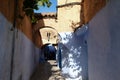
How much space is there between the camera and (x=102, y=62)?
16.5 feet

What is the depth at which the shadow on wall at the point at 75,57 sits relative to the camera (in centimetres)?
1029

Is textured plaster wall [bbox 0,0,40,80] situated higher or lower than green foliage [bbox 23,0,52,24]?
lower

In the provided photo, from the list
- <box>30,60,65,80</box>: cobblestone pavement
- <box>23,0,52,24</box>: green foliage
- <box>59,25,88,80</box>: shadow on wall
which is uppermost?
<box>23,0,52,24</box>: green foliage

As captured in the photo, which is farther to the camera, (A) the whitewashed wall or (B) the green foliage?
(B) the green foliage

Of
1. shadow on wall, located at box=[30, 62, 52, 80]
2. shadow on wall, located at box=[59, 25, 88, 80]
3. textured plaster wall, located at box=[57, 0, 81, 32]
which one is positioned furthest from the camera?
shadow on wall, located at box=[30, 62, 52, 80]

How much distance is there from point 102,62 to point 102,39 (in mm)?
656

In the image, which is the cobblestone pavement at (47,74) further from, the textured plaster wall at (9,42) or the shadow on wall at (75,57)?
the textured plaster wall at (9,42)

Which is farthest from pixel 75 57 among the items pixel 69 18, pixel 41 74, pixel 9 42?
pixel 9 42

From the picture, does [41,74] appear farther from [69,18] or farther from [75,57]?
[69,18]

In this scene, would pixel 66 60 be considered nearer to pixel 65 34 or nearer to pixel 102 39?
pixel 65 34

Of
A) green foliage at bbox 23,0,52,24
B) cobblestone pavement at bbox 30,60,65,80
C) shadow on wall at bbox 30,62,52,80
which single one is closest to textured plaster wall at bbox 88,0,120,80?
green foliage at bbox 23,0,52,24

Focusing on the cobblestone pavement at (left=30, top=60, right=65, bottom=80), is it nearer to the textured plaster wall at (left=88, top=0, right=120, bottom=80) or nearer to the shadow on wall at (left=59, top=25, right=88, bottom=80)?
the shadow on wall at (left=59, top=25, right=88, bottom=80)

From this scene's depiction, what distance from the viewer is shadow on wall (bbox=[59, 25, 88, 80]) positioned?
1029 centimetres

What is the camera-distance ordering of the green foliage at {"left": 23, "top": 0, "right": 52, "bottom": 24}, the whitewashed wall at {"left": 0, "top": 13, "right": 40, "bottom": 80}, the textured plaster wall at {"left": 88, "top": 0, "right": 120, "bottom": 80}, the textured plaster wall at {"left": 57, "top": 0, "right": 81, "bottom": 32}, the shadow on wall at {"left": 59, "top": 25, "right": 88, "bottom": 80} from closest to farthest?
1. the textured plaster wall at {"left": 88, "top": 0, "right": 120, "bottom": 80}
2. the whitewashed wall at {"left": 0, "top": 13, "right": 40, "bottom": 80}
3. the green foliage at {"left": 23, "top": 0, "right": 52, "bottom": 24}
4. the shadow on wall at {"left": 59, "top": 25, "right": 88, "bottom": 80}
5. the textured plaster wall at {"left": 57, "top": 0, "right": 81, "bottom": 32}
